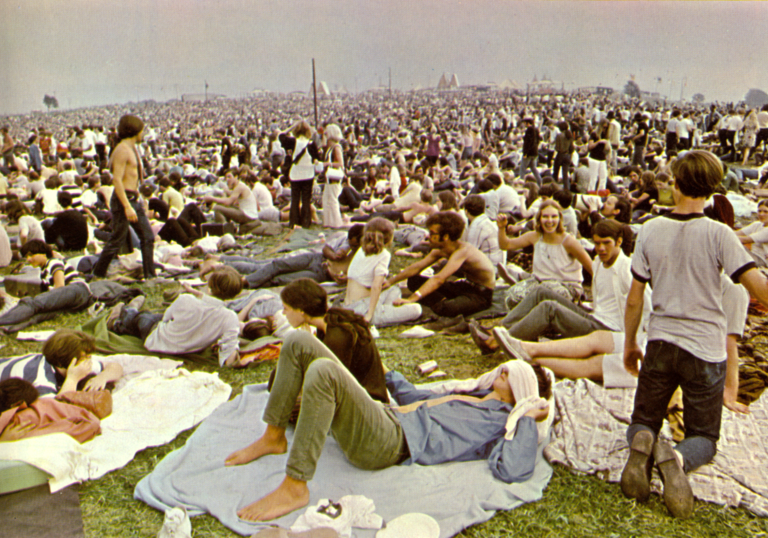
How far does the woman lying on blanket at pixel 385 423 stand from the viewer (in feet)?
8.73

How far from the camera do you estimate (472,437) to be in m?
3.13

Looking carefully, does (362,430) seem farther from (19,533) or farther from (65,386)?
(65,386)

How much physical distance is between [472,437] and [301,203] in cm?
689

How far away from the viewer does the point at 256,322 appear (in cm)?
486

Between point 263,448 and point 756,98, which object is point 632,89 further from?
point 263,448

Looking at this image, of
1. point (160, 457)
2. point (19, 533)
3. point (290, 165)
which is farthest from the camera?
point (290, 165)

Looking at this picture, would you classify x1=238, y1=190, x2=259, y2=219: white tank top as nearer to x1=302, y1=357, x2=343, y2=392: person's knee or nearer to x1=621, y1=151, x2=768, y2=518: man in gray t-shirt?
x1=302, y1=357, x2=343, y2=392: person's knee

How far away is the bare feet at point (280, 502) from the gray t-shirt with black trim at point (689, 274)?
1.76 meters

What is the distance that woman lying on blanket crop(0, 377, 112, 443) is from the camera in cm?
308

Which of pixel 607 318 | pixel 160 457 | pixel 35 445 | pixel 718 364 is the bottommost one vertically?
pixel 160 457

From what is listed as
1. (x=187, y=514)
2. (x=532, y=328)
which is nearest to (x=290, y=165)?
(x=532, y=328)

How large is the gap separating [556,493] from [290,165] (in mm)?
7514

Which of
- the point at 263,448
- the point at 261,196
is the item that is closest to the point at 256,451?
the point at 263,448

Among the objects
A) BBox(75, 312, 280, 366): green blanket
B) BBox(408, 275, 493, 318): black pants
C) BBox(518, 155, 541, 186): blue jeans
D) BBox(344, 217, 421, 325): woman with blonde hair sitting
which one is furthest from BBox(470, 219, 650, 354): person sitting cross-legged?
BBox(518, 155, 541, 186): blue jeans
